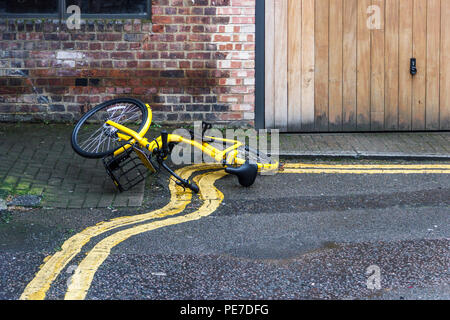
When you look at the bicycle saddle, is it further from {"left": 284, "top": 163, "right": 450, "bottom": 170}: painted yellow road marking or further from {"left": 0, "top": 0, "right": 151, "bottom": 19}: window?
{"left": 0, "top": 0, "right": 151, "bottom": 19}: window

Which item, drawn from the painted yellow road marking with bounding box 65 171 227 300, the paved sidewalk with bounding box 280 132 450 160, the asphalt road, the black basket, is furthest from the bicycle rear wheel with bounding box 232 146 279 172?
the black basket

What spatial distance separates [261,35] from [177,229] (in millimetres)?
3962

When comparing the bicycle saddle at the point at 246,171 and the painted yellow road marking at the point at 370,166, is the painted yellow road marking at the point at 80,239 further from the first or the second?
the painted yellow road marking at the point at 370,166

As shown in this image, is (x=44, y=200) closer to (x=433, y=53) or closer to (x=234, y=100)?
(x=234, y=100)

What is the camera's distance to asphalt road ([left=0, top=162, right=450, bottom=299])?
4477 mm

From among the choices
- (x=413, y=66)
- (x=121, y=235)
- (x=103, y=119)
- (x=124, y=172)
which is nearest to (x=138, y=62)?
(x=103, y=119)

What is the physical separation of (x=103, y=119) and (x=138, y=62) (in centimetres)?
149

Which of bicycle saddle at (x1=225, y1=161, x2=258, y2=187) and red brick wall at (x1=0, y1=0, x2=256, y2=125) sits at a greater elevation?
red brick wall at (x1=0, y1=0, x2=256, y2=125)

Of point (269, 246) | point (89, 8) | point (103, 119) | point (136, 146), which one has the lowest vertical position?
point (269, 246)

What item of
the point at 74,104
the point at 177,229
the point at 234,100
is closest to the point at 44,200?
the point at 177,229

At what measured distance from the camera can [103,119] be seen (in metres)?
7.63

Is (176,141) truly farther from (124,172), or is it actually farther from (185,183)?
(124,172)

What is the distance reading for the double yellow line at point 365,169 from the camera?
7418 mm

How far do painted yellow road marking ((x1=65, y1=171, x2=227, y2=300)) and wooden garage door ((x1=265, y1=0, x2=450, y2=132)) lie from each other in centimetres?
212
